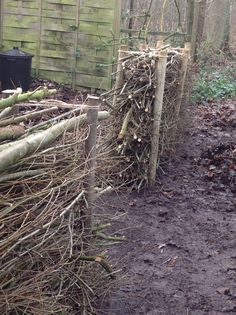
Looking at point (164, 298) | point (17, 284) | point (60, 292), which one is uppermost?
point (17, 284)

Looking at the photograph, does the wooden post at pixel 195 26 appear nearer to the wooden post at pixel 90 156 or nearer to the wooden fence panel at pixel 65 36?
the wooden fence panel at pixel 65 36

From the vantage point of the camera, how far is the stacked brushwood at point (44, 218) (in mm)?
2641

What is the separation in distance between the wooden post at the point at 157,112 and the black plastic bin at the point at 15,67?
14.8 ft

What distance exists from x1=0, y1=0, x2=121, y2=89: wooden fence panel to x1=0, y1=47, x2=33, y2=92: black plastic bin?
1.04 metres

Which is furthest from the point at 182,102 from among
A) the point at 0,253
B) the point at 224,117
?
the point at 0,253

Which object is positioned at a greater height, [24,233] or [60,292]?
[24,233]

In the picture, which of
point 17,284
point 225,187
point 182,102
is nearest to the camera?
point 17,284

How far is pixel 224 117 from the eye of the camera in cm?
1032

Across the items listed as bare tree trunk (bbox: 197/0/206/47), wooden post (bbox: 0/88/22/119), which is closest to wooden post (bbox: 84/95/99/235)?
wooden post (bbox: 0/88/22/119)

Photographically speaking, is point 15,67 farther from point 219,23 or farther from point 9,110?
point 219,23

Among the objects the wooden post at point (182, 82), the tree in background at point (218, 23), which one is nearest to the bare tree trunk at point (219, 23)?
the tree in background at point (218, 23)

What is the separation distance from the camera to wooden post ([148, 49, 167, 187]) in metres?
6.25

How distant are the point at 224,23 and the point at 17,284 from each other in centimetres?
1440

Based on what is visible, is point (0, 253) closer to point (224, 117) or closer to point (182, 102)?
point (182, 102)
